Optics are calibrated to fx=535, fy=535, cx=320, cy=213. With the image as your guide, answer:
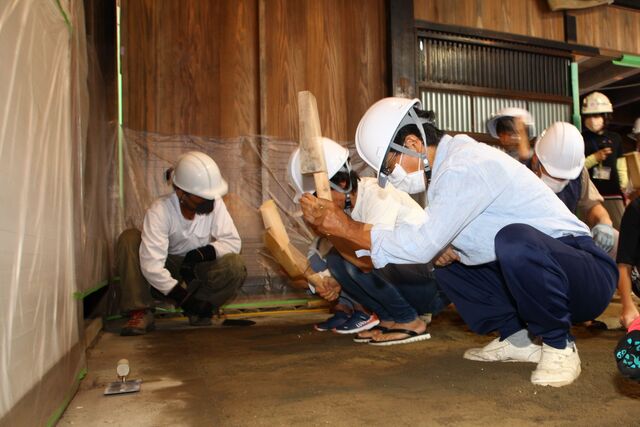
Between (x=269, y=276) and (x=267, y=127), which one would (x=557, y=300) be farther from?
(x=267, y=127)

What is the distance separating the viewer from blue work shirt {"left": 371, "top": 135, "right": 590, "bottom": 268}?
1671 mm

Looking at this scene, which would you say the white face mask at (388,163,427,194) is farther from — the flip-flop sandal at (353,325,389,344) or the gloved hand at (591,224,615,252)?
the gloved hand at (591,224,615,252)

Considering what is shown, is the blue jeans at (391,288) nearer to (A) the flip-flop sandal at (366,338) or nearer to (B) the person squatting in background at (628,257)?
(A) the flip-flop sandal at (366,338)

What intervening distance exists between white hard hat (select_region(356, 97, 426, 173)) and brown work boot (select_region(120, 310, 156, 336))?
1853 millimetres

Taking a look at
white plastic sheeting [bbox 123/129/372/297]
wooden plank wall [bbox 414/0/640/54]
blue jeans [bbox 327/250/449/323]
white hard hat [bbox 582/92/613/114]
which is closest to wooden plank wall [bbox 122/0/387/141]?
white plastic sheeting [bbox 123/129/372/297]

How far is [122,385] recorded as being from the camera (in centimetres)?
183

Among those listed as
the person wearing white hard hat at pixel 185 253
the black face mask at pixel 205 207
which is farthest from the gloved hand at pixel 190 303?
the black face mask at pixel 205 207

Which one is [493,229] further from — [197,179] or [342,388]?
[197,179]

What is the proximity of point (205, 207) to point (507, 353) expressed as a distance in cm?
203

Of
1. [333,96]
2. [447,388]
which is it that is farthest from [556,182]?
[333,96]

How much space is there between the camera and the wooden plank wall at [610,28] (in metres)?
5.71

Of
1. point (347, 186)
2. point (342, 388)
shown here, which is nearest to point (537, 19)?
point (347, 186)

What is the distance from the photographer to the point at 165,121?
4.23 metres

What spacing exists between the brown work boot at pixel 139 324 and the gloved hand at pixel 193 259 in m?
0.33
